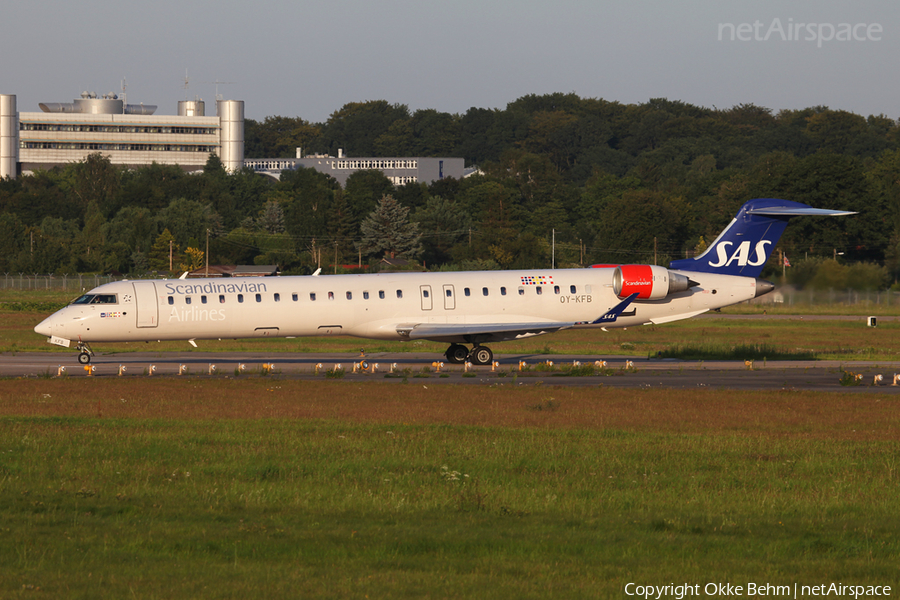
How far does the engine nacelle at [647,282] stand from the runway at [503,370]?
2563 mm

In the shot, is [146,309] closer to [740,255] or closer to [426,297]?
[426,297]

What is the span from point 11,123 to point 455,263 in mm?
109682

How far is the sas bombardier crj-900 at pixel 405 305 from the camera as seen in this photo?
32.5 metres

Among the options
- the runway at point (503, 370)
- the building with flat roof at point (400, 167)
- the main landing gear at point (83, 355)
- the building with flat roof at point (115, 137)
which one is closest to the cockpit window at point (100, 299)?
the main landing gear at point (83, 355)

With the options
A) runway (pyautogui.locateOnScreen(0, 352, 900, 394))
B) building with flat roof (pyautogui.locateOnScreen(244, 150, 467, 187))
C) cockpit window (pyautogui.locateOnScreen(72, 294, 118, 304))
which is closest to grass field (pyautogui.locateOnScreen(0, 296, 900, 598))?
runway (pyautogui.locateOnScreen(0, 352, 900, 394))

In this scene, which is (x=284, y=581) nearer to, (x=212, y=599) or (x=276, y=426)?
(x=212, y=599)

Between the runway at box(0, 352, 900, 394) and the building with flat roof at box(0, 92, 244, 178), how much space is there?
495 ft

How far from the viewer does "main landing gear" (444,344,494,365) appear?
113ft

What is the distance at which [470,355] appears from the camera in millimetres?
34594

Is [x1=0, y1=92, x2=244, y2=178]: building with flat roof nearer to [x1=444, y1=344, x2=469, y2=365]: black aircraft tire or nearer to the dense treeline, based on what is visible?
the dense treeline

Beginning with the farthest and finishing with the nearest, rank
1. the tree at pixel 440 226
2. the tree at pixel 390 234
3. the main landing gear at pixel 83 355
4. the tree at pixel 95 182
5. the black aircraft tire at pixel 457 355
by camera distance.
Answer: the tree at pixel 95 182 < the tree at pixel 440 226 < the tree at pixel 390 234 < the black aircraft tire at pixel 457 355 < the main landing gear at pixel 83 355

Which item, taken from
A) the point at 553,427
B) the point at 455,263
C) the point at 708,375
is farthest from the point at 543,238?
the point at 553,427

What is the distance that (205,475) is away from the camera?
46.6 feet

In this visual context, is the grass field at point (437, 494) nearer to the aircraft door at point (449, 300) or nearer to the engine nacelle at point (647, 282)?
the aircraft door at point (449, 300)
